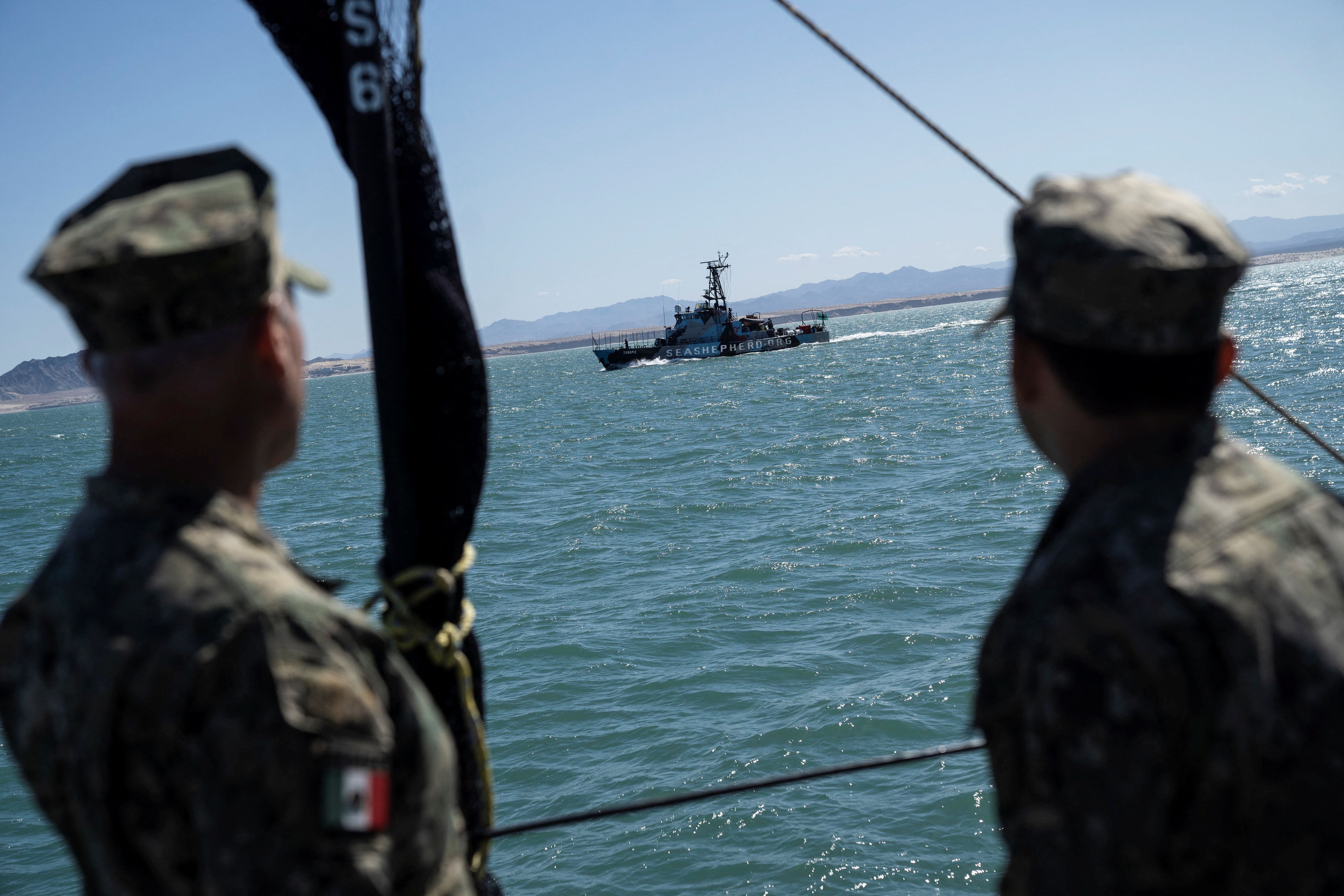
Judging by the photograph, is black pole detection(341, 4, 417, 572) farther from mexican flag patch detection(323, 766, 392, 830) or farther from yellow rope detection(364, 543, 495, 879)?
mexican flag patch detection(323, 766, 392, 830)

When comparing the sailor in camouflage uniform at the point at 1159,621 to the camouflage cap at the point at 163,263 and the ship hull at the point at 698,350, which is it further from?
the ship hull at the point at 698,350

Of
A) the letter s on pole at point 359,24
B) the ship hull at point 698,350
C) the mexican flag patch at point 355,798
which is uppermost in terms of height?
the letter s on pole at point 359,24

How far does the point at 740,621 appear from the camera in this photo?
11.4 m

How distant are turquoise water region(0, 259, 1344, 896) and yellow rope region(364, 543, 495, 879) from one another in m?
4.82

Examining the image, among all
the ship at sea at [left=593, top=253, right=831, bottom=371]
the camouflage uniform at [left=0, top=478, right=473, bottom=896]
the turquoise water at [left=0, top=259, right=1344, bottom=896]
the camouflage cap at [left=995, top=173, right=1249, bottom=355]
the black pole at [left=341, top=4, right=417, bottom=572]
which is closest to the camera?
the camouflage uniform at [left=0, top=478, right=473, bottom=896]

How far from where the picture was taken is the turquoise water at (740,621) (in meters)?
6.94

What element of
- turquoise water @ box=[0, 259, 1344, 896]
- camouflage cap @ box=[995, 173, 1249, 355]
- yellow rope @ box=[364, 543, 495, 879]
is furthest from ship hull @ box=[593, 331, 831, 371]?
camouflage cap @ box=[995, 173, 1249, 355]

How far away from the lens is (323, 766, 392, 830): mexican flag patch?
4.21ft

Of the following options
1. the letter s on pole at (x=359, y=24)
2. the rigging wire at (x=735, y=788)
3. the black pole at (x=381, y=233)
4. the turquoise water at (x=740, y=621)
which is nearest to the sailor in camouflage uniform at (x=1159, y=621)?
the rigging wire at (x=735, y=788)

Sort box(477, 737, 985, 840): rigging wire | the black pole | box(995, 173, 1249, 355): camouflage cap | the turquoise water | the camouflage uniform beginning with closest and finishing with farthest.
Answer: the camouflage uniform → box(995, 173, 1249, 355): camouflage cap → the black pole → box(477, 737, 985, 840): rigging wire → the turquoise water

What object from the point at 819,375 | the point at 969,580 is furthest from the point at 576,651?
the point at 819,375

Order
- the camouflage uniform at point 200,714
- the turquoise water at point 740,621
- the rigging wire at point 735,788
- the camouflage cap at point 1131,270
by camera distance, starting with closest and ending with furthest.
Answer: the camouflage uniform at point 200,714, the camouflage cap at point 1131,270, the rigging wire at point 735,788, the turquoise water at point 740,621

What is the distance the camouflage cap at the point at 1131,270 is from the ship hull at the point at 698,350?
7493 centimetres

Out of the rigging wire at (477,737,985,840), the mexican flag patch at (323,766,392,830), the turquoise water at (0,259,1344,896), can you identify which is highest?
the mexican flag patch at (323,766,392,830)
